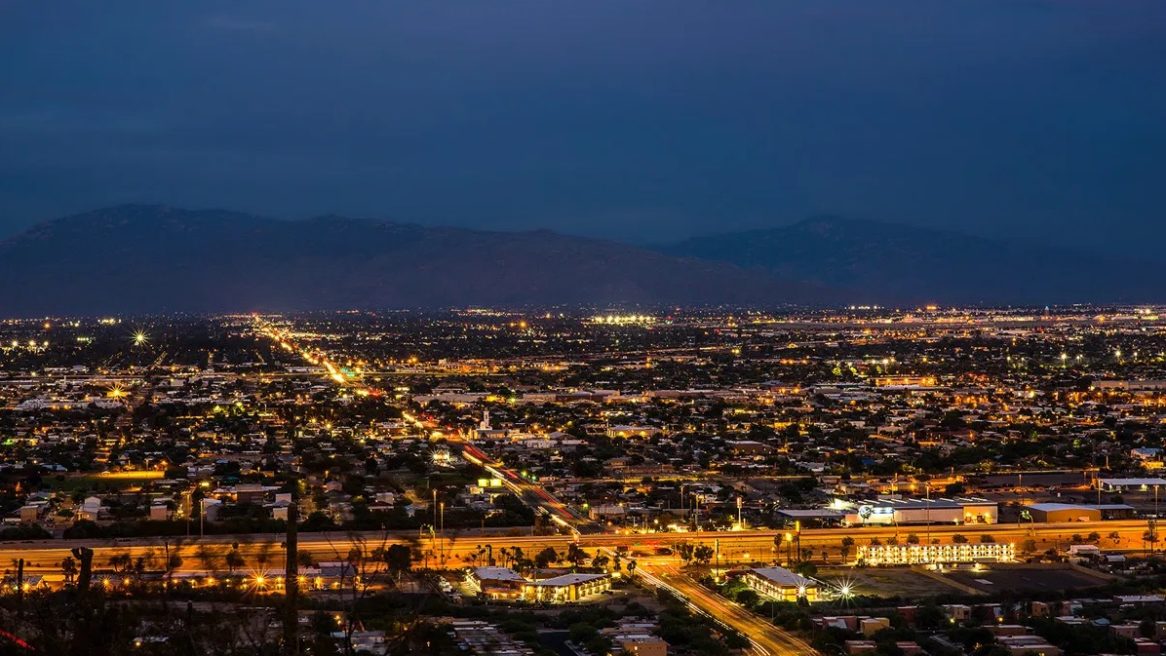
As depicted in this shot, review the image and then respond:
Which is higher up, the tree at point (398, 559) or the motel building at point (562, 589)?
the tree at point (398, 559)

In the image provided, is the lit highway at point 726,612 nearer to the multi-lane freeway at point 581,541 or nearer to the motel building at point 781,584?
the motel building at point 781,584

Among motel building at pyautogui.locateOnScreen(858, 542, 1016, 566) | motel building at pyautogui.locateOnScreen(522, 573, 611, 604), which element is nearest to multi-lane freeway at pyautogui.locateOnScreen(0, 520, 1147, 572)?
motel building at pyautogui.locateOnScreen(858, 542, 1016, 566)

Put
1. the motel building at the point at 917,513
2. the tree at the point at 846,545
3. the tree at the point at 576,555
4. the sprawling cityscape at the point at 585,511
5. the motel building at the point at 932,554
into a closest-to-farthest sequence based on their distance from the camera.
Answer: the sprawling cityscape at the point at 585,511 → the tree at the point at 576,555 → the motel building at the point at 932,554 → the tree at the point at 846,545 → the motel building at the point at 917,513

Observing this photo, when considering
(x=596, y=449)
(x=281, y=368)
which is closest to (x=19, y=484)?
(x=596, y=449)

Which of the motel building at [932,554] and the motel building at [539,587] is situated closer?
the motel building at [539,587]

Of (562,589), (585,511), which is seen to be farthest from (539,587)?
(585,511)

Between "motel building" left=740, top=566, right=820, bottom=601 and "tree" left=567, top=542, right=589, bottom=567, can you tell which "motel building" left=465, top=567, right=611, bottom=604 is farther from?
"motel building" left=740, top=566, right=820, bottom=601

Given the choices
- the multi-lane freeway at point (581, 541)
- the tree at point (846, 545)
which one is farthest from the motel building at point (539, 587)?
the tree at point (846, 545)
